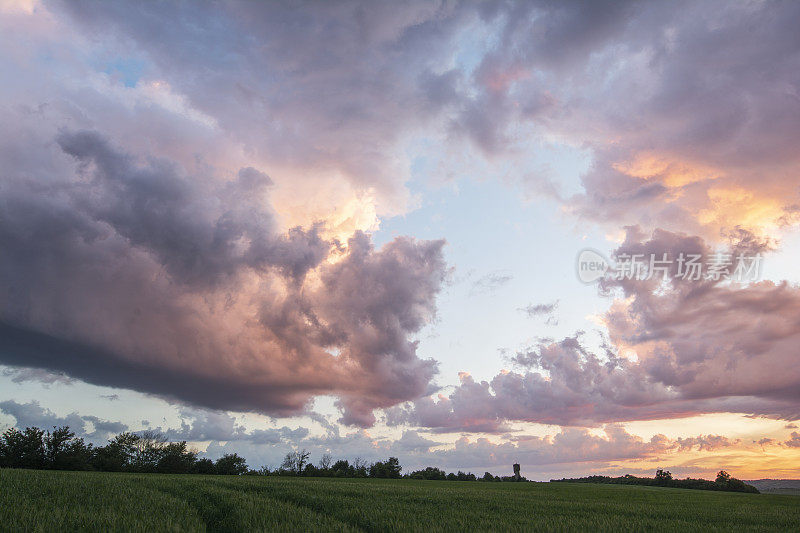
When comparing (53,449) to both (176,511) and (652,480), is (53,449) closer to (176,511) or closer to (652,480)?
(176,511)

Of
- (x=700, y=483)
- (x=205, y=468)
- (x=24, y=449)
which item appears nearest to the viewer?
(x=24, y=449)

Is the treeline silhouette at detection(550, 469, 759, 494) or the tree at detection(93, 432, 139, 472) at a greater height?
the tree at detection(93, 432, 139, 472)

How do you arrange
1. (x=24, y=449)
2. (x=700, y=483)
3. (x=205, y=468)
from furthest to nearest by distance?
1. (x=700, y=483)
2. (x=205, y=468)
3. (x=24, y=449)

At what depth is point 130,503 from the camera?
A: 11.1m

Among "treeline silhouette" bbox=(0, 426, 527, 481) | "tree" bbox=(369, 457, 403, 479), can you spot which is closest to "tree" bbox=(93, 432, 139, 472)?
"treeline silhouette" bbox=(0, 426, 527, 481)

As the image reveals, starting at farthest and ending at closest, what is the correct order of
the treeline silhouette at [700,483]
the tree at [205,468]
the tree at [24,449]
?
the treeline silhouette at [700,483]
the tree at [205,468]
the tree at [24,449]

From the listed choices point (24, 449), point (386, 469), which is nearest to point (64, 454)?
point (24, 449)

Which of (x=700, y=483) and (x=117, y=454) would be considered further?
(x=700, y=483)

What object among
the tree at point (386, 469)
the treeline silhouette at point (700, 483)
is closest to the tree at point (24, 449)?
the tree at point (386, 469)

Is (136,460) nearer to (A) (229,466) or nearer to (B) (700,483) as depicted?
(A) (229,466)

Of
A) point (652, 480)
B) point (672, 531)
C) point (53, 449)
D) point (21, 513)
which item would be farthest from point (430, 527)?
point (652, 480)

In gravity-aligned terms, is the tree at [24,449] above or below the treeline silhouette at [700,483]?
above

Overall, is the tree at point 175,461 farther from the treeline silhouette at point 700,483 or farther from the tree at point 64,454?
the treeline silhouette at point 700,483

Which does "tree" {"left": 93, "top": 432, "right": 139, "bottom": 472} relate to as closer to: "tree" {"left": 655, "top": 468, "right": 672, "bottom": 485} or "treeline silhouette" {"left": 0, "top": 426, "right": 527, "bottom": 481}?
"treeline silhouette" {"left": 0, "top": 426, "right": 527, "bottom": 481}
